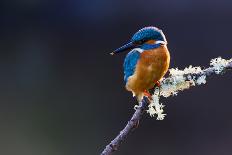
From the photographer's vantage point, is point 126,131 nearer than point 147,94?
Yes

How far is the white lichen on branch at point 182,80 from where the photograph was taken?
160 centimetres

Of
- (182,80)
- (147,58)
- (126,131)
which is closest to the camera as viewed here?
(126,131)

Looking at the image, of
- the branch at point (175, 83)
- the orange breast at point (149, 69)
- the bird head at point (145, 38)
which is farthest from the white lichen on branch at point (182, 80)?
the bird head at point (145, 38)

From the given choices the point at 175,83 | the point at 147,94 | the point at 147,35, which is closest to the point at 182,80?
the point at 175,83

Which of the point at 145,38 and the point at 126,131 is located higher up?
the point at 145,38

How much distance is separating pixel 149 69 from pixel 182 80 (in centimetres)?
28

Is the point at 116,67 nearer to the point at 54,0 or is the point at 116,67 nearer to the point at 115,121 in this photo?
the point at 115,121

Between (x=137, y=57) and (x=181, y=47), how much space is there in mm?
3695

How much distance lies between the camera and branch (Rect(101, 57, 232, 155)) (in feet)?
5.16

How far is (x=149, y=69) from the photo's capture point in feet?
6.42

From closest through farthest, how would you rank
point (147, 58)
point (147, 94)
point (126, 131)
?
1. point (126, 131)
2. point (147, 94)
3. point (147, 58)

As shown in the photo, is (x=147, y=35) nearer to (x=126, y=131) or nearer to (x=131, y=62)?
(x=131, y=62)

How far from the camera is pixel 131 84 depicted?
6.65ft

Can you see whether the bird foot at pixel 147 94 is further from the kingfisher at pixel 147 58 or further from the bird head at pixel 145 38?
the bird head at pixel 145 38
